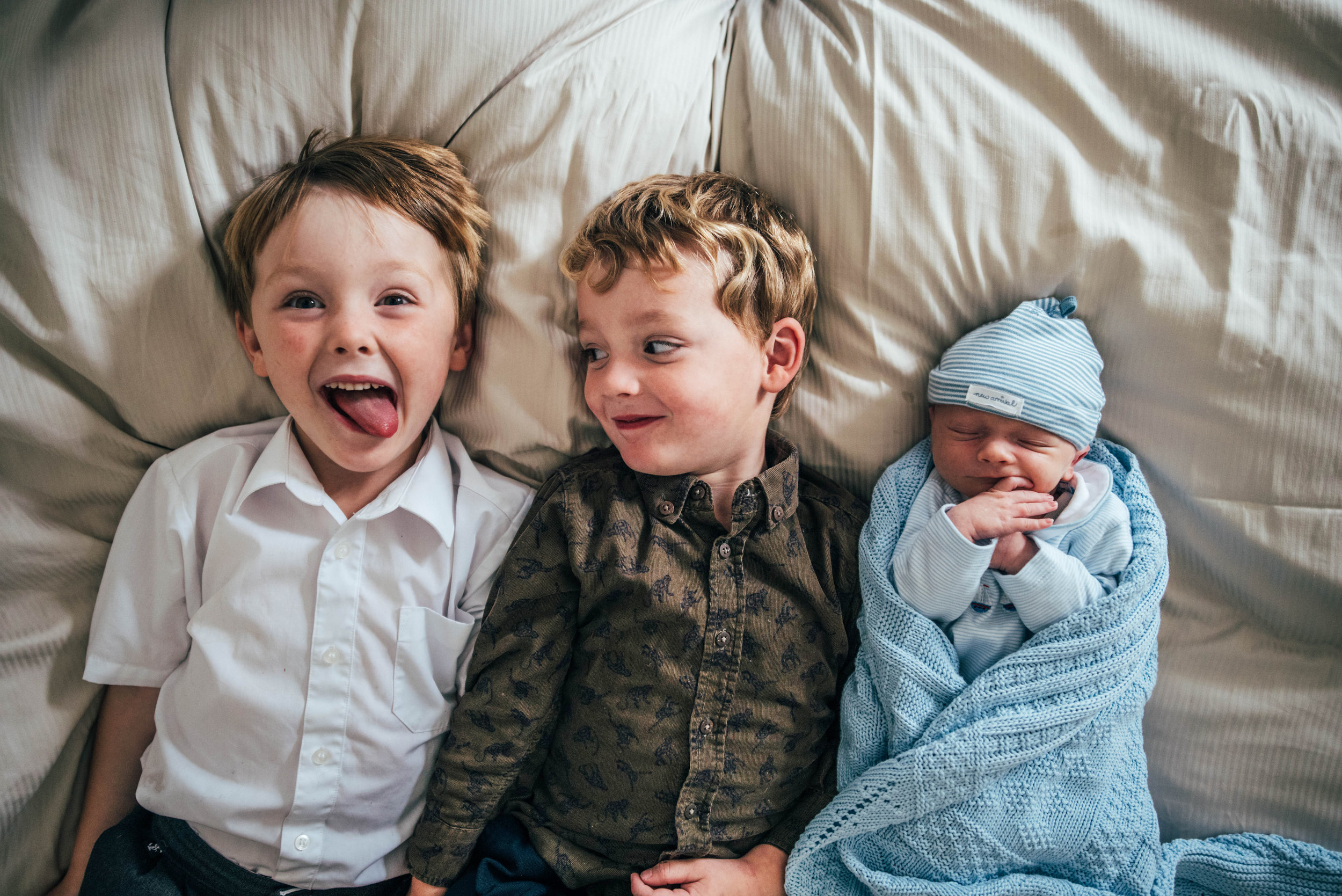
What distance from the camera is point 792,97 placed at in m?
1.02

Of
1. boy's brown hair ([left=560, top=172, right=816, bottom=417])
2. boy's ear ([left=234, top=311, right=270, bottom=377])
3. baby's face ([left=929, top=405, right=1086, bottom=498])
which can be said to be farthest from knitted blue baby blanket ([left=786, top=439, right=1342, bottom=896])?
boy's ear ([left=234, top=311, right=270, bottom=377])

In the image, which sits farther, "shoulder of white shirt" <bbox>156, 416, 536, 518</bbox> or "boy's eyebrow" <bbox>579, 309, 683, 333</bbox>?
"shoulder of white shirt" <bbox>156, 416, 536, 518</bbox>

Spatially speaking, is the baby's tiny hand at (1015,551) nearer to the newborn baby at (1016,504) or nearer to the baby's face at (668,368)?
the newborn baby at (1016,504)

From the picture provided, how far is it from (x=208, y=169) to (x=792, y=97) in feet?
2.70

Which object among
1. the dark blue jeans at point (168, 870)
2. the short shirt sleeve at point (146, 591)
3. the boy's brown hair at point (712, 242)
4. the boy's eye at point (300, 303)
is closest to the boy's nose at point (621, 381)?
the boy's brown hair at point (712, 242)

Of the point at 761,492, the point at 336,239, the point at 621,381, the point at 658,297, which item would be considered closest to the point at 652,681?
the point at 761,492

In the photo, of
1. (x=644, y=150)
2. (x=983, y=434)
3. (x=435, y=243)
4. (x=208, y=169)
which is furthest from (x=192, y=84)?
(x=983, y=434)

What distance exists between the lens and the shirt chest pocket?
1004mm

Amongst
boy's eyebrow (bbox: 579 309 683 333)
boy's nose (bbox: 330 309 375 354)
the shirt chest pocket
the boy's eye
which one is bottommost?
the shirt chest pocket

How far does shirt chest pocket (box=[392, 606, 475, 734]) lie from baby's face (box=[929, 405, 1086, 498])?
2.38 ft

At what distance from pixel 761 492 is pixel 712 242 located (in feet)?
1.11

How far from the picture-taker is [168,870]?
38.8 inches

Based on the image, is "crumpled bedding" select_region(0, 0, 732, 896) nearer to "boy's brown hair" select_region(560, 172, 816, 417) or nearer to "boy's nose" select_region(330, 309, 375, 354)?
"boy's brown hair" select_region(560, 172, 816, 417)

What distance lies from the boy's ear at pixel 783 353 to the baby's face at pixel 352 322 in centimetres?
45
